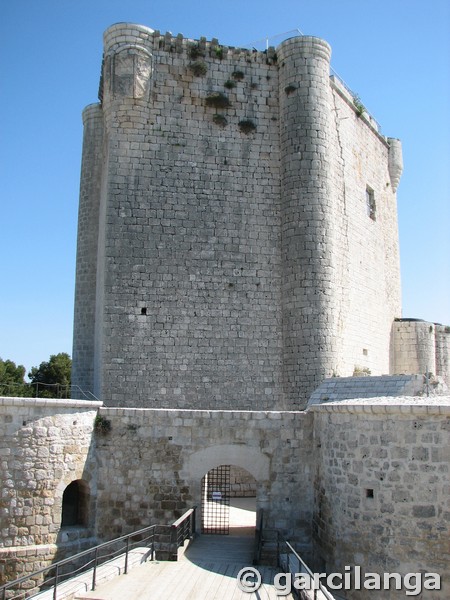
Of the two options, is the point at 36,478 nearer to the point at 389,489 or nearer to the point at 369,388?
the point at 389,489

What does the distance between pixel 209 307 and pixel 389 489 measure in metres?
7.41

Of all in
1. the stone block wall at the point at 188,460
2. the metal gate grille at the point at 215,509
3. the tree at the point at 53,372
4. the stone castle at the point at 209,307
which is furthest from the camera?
the tree at the point at 53,372

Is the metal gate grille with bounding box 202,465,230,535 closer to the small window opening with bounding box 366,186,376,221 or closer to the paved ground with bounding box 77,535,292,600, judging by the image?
the paved ground with bounding box 77,535,292,600

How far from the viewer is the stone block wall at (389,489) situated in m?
9.23

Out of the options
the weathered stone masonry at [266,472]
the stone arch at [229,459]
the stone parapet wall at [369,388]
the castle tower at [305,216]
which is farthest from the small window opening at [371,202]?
the stone arch at [229,459]

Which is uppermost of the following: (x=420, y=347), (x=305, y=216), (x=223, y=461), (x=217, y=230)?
(x=305, y=216)

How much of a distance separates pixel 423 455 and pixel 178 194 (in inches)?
377

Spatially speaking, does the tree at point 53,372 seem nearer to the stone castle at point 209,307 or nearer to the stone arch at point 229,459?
the stone castle at point 209,307

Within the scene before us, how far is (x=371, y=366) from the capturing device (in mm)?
18734

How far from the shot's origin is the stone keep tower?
1538 centimetres

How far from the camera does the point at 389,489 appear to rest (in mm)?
9695

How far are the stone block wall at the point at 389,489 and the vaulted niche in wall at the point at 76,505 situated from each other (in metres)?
4.86

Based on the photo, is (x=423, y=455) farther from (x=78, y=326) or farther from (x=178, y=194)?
(x=78, y=326)

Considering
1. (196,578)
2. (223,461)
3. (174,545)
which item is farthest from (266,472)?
(196,578)
